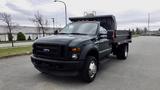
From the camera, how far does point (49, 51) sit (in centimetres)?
519


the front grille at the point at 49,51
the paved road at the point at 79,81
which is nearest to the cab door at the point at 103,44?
the paved road at the point at 79,81

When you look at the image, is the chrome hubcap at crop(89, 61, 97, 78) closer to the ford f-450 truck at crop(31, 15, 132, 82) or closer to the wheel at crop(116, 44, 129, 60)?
the ford f-450 truck at crop(31, 15, 132, 82)

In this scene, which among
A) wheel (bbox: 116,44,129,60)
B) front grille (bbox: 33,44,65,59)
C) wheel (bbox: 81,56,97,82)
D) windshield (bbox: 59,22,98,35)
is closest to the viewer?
front grille (bbox: 33,44,65,59)

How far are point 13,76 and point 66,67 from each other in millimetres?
2315

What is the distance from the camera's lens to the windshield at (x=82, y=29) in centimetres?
617

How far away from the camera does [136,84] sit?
205 inches

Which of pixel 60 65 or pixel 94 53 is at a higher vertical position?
pixel 94 53

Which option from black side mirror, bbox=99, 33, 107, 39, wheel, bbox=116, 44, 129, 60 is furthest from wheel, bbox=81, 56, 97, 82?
wheel, bbox=116, 44, 129, 60

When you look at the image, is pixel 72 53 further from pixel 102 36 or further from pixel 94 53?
pixel 102 36

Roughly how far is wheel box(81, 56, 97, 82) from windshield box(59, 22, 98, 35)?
3.40ft

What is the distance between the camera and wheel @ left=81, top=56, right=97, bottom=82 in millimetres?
5223

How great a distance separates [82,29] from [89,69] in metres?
1.66

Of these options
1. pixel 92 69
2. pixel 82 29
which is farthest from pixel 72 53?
pixel 82 29

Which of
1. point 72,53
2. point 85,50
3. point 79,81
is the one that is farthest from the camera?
point 79,81
